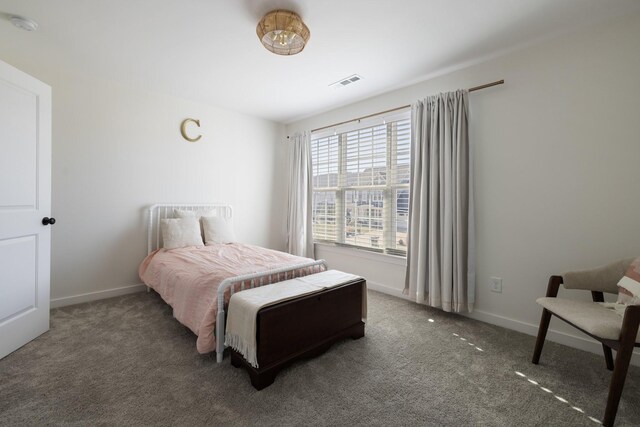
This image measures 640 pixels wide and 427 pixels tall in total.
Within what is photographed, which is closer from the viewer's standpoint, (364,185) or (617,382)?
(617,382)

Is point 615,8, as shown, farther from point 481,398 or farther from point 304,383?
point 304,383

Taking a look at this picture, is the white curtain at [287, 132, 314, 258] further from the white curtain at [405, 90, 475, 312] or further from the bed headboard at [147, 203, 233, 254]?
the white curtain at [405, 90, 475, 312]

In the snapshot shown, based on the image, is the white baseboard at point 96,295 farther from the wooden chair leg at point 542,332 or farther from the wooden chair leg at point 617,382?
the wooden chair leg at point 617,382

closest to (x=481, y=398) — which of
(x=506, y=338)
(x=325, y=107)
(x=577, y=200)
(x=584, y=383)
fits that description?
(x=584, y=383)

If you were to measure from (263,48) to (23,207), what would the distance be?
221cm

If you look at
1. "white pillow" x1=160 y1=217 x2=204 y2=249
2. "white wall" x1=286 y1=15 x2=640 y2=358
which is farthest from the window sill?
"white pillow" x1=160 y1=217 x2=204 y2=249

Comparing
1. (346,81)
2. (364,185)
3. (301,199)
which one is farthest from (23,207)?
(364,185)

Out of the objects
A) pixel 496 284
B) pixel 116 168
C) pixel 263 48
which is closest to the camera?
pixel 263 48

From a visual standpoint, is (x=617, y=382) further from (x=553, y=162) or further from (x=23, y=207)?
(x=23, y=207)

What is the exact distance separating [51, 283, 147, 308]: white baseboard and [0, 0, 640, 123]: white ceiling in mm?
2307

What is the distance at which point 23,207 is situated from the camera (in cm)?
204

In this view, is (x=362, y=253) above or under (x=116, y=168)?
under

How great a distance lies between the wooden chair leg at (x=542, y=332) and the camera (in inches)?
71.2

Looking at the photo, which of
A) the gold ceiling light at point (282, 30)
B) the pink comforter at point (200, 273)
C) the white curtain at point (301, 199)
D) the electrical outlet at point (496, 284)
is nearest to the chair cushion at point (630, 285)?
the electrical outlet at point (496, 284)
